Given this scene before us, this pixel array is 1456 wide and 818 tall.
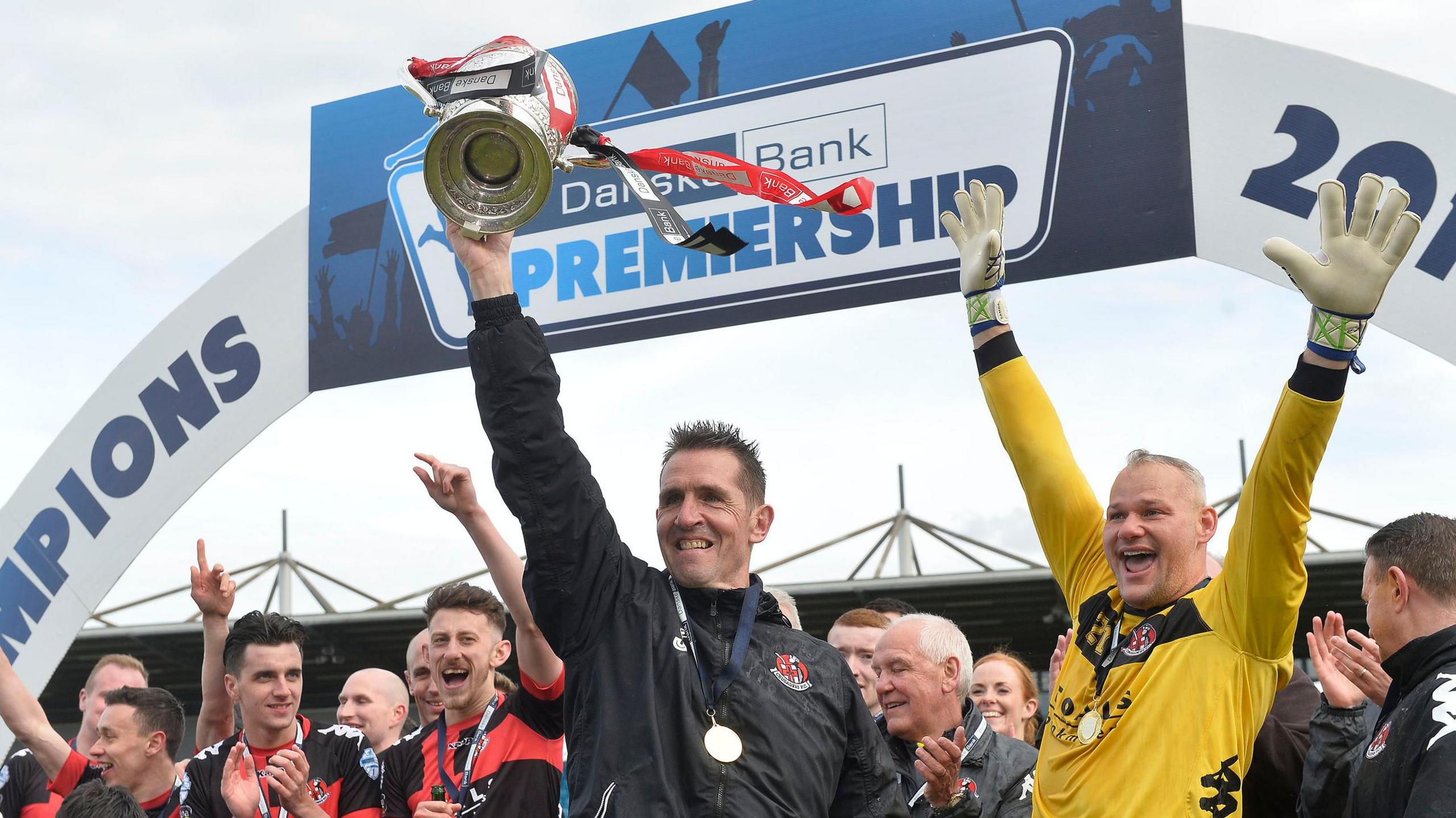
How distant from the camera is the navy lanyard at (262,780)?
202 inches

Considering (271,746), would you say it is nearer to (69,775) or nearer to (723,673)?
(69,775)

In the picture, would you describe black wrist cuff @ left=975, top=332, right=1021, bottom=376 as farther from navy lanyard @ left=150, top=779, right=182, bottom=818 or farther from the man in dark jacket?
navy lanyard @ left=150, top=779, right=182, bottom=818

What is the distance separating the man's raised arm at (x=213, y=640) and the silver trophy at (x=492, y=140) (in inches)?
113

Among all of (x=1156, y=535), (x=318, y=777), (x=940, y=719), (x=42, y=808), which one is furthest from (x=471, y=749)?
(x=42, y=808)

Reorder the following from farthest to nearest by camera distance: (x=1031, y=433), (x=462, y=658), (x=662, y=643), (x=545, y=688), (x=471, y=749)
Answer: (x=462, y=658), (x=471, y=749), (x=545, y=688), (x=1031, y=433), (x=662, y=643)

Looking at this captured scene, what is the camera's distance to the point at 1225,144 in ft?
19.4

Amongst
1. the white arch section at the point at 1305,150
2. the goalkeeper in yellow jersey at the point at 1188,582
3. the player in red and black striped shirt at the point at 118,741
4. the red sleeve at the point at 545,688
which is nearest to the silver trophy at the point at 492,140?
the goalkeeper in yellow jersey at the point at 1188,582

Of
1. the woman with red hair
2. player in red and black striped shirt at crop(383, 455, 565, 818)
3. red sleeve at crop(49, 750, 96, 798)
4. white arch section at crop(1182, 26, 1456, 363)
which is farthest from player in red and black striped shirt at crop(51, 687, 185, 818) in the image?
white arch section at crop(1182, 26, 1456, 363)

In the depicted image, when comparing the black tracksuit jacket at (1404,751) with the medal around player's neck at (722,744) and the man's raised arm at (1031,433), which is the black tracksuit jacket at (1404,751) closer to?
the man's raised arm at (1031,433)

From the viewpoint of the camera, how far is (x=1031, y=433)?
400cm

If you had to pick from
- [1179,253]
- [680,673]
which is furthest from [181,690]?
[680,673]

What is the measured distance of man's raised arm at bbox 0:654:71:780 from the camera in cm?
580

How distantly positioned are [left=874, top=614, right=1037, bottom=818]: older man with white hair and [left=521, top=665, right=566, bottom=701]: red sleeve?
1105 mm

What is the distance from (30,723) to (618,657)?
161 inches
